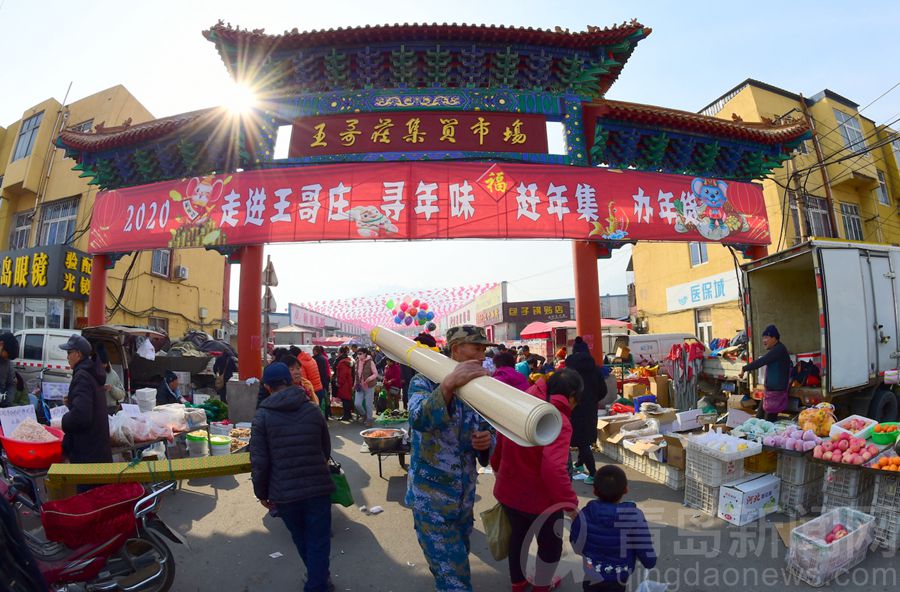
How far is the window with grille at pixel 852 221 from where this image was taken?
55.5 feet

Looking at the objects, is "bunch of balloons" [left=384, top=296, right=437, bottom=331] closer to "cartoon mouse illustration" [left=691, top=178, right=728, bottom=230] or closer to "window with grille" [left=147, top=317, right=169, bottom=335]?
"window with grille" [left=147, top=317, right=169, bottom=335]

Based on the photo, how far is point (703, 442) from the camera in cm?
447

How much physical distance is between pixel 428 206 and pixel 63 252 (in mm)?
10881

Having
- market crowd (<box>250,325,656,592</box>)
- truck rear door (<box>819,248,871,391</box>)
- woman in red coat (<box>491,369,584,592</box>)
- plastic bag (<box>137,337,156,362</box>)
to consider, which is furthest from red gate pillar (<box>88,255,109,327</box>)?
truck rear door (<box>819,248,871,391</box>)

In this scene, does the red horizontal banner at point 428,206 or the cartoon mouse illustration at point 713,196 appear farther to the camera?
the cartoon mouse illustration at point 713,196

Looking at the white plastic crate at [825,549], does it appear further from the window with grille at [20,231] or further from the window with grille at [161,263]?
the window with grille at [20,231]

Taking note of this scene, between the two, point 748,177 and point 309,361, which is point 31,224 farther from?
point 748,177

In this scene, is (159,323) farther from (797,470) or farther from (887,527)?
(887,527)

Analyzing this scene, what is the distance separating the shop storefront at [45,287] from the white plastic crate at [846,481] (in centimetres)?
1624

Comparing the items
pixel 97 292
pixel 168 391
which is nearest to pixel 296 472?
pixel 168 391

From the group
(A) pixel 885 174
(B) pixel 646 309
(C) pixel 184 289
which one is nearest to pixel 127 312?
(C) pixel 184 289

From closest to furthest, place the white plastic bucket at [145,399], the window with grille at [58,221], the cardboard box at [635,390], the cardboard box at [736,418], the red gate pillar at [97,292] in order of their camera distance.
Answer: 1. the cardboard box at [736,418]
2. the white plastic bucket at [145,399]
3. the cardboard box at [635,390]
4. the red gate pillar at [97,292]
5. the window with grille at [58,221]

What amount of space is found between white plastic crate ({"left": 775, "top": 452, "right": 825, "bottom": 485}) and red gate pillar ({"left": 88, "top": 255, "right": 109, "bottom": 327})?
12.9 meters

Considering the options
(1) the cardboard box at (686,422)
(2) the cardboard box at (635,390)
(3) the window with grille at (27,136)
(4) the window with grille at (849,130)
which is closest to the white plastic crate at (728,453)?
(1) the cardboard box at (686,422)
